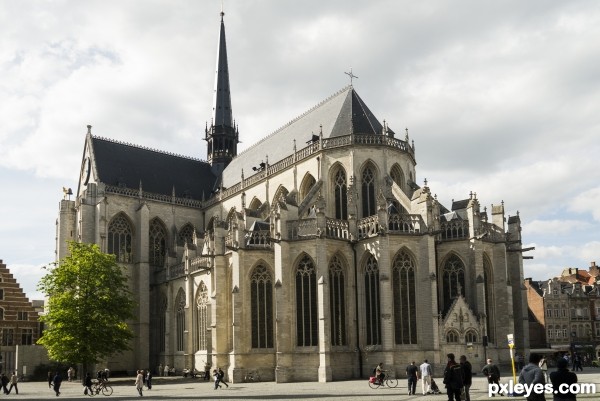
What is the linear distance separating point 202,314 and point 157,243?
11.7 meters

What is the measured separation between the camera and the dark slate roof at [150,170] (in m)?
52.4

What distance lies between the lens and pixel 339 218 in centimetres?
3950

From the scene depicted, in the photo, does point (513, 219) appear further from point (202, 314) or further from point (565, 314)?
point (565, 314)

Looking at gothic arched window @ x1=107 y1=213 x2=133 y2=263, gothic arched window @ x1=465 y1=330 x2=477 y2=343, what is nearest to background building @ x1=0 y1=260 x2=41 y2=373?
gothic arched window @ x1=107 y1=213 x2=133 y2=263

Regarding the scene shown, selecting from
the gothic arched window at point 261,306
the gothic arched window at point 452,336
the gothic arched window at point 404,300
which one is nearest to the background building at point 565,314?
the gothic arched window at point 452,336

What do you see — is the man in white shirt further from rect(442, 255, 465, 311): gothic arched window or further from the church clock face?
the church clock face

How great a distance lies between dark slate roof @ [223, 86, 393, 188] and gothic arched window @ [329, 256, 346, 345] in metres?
9.02

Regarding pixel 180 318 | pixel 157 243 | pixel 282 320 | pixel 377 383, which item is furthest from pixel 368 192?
pixel 157 243

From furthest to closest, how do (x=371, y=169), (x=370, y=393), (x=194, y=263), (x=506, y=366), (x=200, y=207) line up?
1. (x=200, y=207)
2. (x=194, y=263)
3. (x=371, y=169)
4. (x=506, y=366)
5. (x=370, y=393)

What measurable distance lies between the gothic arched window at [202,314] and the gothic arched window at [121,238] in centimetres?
966

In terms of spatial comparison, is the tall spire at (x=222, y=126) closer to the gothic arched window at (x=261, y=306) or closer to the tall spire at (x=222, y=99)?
the tall spire at (x=222, y=99)

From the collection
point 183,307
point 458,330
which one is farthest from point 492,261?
point 183,307

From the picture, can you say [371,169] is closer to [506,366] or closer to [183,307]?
[506,366]

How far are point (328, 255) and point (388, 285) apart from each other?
3.49m
